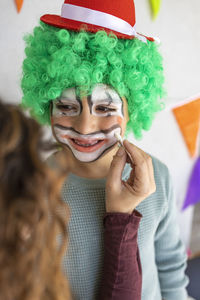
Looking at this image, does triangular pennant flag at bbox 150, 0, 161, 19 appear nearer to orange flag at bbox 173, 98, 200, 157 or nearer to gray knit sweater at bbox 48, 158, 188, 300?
orange flag at bbox 173, 98, 200, 157

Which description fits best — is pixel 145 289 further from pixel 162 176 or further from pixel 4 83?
pixel 4 83

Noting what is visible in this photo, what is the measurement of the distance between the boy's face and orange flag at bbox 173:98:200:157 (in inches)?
26.4

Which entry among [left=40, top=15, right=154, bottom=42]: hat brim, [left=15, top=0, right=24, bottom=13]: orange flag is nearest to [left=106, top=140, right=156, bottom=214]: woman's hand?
[left=40, top=15, right=154, bottom=42]: hat brim

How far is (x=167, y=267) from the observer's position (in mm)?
1062

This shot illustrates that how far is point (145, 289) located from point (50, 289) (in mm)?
500

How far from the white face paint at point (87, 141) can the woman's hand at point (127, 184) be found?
0.05m

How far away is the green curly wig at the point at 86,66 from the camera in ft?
2.52

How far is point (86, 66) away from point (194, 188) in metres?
1.14

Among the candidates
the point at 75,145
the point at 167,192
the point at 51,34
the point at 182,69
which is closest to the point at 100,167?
the point at 75,145

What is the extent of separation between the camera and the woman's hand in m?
0.78

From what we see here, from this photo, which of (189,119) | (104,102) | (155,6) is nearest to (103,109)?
(104,102)

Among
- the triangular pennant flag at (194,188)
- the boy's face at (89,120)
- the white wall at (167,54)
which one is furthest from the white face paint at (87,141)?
the triangular pennant flag at (194,188)

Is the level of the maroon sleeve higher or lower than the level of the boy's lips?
lower

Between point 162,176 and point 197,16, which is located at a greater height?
point 197,16
